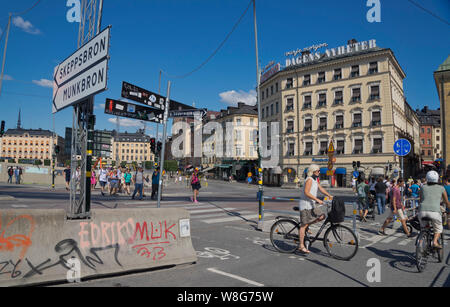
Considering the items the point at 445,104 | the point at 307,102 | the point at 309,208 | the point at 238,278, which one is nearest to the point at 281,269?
the point at 238,278

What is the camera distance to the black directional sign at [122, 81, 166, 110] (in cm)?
823

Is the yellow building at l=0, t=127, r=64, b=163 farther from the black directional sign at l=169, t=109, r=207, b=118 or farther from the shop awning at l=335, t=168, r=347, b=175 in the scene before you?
the black directional sign at l=169, t=109, r=207, b=118

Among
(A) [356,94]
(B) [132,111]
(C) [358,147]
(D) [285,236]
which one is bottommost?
(D) [285,236]

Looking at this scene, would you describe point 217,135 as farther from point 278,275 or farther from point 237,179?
point 278,275

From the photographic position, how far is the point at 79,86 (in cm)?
546

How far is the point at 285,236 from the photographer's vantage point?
6.44m

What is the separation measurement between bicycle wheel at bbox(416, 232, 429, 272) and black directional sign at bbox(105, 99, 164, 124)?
7.41 meters

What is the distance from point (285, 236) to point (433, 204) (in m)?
2.82

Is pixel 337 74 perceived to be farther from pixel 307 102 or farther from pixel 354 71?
pixel 307 102

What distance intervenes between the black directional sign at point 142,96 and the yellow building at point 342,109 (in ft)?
103

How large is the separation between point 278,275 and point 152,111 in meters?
6.39

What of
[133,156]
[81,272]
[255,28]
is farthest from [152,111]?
[133,156]
